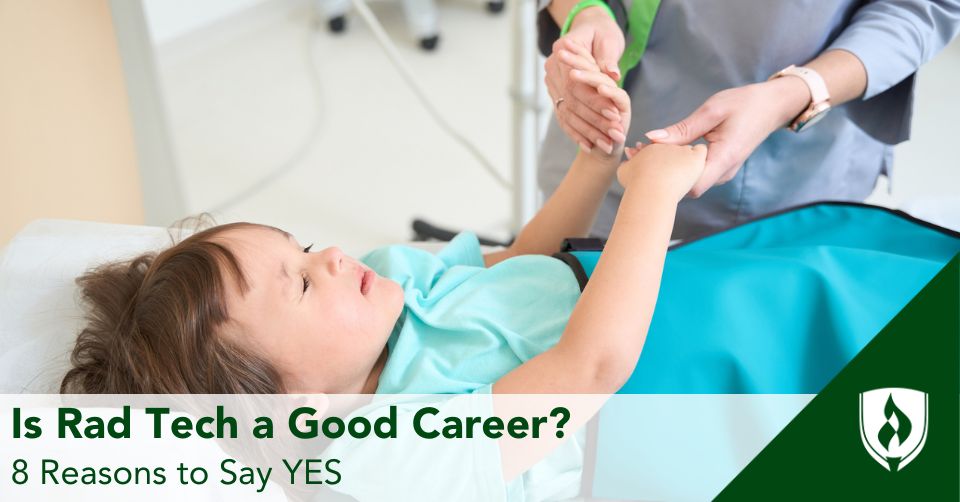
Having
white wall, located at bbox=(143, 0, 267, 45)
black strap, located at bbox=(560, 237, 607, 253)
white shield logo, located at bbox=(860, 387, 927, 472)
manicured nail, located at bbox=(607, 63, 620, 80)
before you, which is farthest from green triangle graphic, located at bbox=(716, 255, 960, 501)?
white wall, located at bbox=(143, 0, 267, 45)

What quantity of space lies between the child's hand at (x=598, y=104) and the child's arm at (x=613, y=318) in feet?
0.36

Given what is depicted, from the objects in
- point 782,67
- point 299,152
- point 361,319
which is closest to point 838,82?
point 782,67

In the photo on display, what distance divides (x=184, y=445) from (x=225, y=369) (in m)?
0.10

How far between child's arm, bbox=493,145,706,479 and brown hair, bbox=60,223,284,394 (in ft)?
0.93

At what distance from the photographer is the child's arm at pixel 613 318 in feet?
3.10

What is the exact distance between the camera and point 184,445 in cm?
90

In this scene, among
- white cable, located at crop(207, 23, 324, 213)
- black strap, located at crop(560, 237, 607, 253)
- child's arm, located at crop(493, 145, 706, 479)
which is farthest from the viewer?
white cable, located at crop(207, 23, 324, 213)

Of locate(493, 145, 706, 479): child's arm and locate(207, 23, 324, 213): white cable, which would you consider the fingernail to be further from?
locate(207, 23, 324, 213): white cable

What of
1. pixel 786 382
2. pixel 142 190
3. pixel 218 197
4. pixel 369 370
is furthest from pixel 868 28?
pixel 218 197

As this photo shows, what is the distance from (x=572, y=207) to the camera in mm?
1233

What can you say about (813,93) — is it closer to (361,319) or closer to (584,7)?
(584,7)

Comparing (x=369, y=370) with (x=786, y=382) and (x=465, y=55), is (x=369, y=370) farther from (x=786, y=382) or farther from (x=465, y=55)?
(x=465, y=55)

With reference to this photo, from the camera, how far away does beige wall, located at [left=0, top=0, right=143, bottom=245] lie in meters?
1.35

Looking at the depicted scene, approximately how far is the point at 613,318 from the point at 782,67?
52 centimetres
